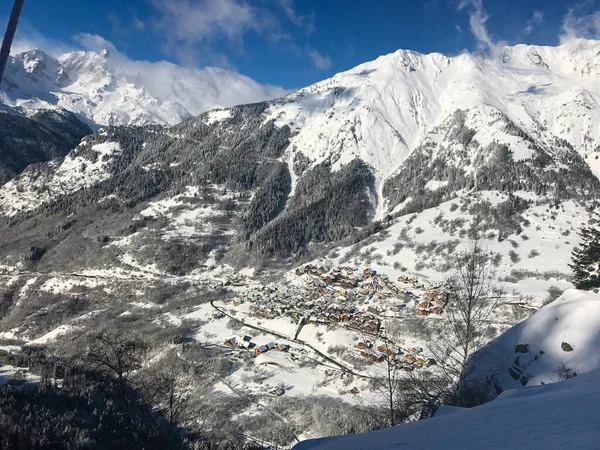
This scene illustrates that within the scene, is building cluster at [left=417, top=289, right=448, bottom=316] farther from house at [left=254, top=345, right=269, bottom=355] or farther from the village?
house at [left=254, top=345, right=269, bottom=355]

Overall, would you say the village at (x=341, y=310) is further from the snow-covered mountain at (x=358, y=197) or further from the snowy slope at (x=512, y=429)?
the snowy slope at (x=512, y=429)

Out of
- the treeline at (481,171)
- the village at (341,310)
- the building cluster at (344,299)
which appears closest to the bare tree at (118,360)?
the village at (341,310)

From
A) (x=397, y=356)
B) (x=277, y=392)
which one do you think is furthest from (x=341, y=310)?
(x=277, y=392)

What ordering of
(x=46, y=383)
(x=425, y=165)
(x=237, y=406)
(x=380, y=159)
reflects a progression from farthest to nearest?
(x=380, y=159) < (x=425, y=165) < (x=237, y=406) < (x=46, y=383)

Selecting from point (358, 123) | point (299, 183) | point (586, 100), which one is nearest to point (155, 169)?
point (299, 183)

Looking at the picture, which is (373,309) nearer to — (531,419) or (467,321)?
(467,321)

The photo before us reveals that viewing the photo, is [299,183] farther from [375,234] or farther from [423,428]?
[423,428]

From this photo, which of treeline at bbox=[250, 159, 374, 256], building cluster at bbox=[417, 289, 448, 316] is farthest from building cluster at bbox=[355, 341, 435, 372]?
treeline at bbox=[250, 159, 374, 256]
